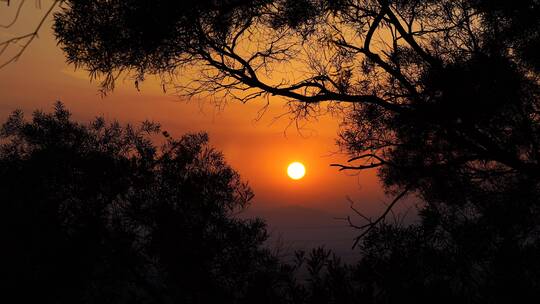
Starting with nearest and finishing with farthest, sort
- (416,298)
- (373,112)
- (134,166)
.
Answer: (416,298) → (373,112) → (134,166)

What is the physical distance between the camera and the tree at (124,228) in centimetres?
951

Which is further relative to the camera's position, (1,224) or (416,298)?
(1,224)

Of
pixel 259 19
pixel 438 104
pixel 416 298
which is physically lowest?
pixel 416 298

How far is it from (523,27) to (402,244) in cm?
396

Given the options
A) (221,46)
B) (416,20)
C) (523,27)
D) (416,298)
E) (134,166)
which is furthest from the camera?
(134,166)

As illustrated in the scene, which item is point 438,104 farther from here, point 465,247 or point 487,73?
point 465,247

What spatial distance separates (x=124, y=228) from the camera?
37.5ft

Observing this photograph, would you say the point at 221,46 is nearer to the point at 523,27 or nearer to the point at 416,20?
the point at 416,20

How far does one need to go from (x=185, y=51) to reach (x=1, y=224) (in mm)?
5332

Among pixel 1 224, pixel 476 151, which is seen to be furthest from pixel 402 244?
pixel 1 224

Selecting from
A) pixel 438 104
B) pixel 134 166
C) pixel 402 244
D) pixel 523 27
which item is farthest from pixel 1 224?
pixel 523 27

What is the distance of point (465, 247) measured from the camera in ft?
26.4

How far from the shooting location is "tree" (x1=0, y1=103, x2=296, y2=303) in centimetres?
951

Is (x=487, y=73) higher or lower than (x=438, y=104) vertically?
higher
